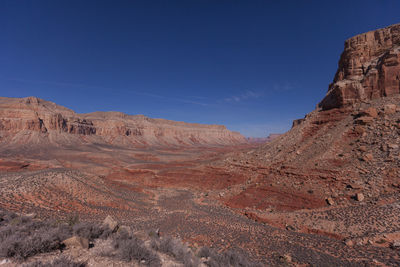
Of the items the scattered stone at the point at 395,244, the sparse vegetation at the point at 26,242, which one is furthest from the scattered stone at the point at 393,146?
the sparse vegetation at the point at 26,242

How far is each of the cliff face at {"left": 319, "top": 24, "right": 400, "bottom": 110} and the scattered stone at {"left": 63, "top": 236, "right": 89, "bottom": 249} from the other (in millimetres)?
25023

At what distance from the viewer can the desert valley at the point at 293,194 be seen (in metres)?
7.77

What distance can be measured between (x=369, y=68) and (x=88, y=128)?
100972 millimetres

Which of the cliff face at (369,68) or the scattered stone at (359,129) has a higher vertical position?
the cliff face at (369,68)

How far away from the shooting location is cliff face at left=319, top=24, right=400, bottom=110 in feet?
Result: 57.8

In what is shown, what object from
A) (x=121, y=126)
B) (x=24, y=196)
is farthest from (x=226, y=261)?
(x=121, y=126)

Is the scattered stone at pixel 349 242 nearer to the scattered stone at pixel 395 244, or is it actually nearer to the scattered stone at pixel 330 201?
the scattered stone at pixel 395 244

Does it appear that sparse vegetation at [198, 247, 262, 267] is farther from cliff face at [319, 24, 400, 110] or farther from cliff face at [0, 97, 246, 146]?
cliff face at [0, 97, 246, 146]

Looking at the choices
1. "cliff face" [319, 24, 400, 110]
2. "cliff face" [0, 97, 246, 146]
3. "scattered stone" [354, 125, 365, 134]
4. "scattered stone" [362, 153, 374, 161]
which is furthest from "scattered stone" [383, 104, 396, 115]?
"cliff face" [0, 97, 246, 146]

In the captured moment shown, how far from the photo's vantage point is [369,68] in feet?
65.8

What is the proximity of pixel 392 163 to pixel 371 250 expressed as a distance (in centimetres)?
857

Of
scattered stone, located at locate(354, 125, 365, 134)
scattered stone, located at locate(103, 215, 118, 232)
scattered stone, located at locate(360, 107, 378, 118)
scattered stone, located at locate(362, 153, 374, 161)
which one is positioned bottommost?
scattered stone, located at locate(103, 215, 118, 232)

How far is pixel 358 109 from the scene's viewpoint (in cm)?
1861

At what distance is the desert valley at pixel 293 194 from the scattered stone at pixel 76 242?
0.15m
